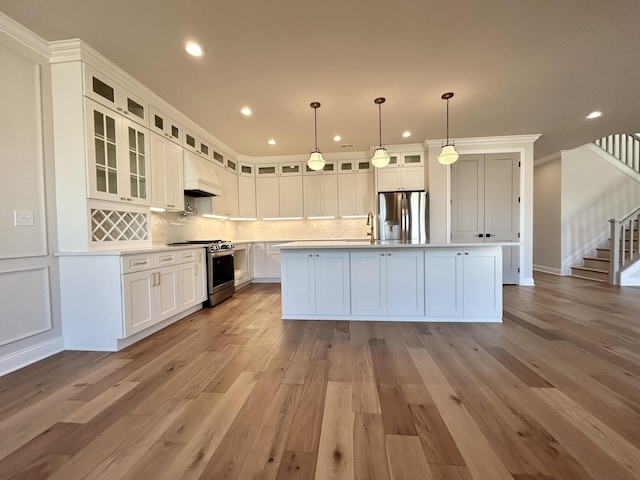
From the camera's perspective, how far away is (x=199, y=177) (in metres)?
3.97

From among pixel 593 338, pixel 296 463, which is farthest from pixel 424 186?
pixel 296 463

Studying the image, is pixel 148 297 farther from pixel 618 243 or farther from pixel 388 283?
pixel 618 243

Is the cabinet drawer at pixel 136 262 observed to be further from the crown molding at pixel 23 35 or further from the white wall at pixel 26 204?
the crown molding at pixel 23 35

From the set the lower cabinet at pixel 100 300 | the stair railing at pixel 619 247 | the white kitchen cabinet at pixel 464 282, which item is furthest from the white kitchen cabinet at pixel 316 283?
the stair railing at pixel 619 247

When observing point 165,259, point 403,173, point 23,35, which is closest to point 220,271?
point 165,259

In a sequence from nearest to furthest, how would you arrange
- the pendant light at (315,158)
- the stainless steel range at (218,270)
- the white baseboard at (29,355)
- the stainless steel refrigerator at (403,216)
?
the white baseboard at (29,355) → the pendant light at (315,158) → the stainless steel range at (218,270) → the stainless steel refrigerator at (403,216)

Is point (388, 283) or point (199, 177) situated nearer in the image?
point (388, 283)

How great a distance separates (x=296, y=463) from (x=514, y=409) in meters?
1.26

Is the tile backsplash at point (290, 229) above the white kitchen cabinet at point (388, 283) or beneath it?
above

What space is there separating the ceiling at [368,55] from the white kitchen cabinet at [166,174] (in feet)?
1.85

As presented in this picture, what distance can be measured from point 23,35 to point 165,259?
2.17 meters

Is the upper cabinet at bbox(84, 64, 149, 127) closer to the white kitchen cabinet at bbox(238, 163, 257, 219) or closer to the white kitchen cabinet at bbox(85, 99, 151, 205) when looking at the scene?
the white kitchen cabinet at bbox(85, 99, 151, 205)

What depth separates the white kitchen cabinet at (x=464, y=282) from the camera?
2.96 meters

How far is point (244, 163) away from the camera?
590 cm
